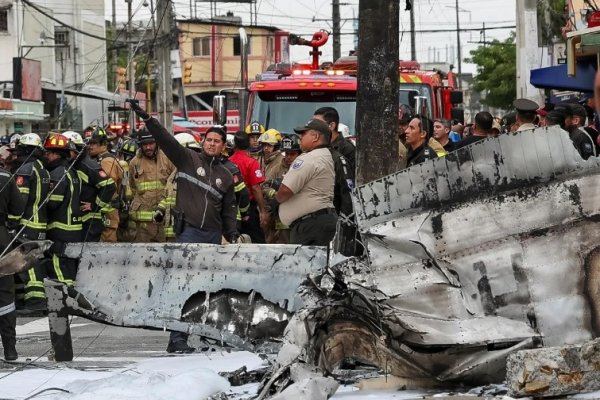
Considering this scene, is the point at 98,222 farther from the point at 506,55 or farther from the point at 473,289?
the point at 506,55

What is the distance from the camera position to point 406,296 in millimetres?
6273

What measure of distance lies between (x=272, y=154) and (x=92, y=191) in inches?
90.4

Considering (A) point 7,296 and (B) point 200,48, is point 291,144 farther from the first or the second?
(B) point 200,48

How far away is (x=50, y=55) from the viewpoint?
52812 millimetres

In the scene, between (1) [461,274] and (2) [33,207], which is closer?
(1) [461,274]

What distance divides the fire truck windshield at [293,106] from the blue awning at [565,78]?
2681 mm

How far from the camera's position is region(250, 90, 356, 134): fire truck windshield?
55.8 feet

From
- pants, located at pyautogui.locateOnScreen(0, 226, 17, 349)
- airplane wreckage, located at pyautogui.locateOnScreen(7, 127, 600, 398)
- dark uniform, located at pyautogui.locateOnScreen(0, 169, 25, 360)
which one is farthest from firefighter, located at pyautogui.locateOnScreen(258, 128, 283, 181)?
airplane wreckage, located at pyautogui.locateOnScreen(7, 127, 600, 398)

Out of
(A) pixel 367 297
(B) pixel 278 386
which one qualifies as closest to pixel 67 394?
(B) pixel 278 386

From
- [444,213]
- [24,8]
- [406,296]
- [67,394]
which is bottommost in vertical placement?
[67,394]

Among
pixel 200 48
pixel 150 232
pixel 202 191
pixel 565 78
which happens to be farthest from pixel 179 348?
pixel 200 48

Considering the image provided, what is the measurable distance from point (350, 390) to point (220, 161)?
4.10 m

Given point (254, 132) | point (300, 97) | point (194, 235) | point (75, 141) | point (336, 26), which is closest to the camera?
point (194, 235)

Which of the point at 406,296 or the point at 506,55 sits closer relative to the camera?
the point at 406,296
